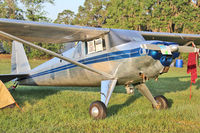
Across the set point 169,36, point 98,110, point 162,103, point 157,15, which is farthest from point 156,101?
point 157,15

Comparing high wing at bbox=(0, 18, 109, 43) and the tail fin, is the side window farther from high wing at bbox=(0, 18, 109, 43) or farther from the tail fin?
the tail fin

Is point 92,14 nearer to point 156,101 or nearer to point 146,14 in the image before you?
point 146,14

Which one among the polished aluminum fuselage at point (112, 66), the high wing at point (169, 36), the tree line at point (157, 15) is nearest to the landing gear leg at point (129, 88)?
the polished aluminum fuselage at point (112, 66)

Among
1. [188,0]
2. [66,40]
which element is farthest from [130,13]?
[66,40]

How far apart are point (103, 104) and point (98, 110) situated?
187 mm

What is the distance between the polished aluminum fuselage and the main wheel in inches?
33.7

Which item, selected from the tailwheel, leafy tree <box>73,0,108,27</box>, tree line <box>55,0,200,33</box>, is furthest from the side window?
leafy tree <box>73,0,108,27</box>

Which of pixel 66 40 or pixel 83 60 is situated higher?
pixel 66 40

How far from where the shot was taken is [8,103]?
17.4ft

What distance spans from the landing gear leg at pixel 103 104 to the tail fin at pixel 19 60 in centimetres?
461

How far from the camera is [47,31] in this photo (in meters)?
5.45

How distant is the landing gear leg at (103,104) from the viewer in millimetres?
4590

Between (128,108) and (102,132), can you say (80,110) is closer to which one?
(128,108)

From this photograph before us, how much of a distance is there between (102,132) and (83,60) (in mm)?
2600
